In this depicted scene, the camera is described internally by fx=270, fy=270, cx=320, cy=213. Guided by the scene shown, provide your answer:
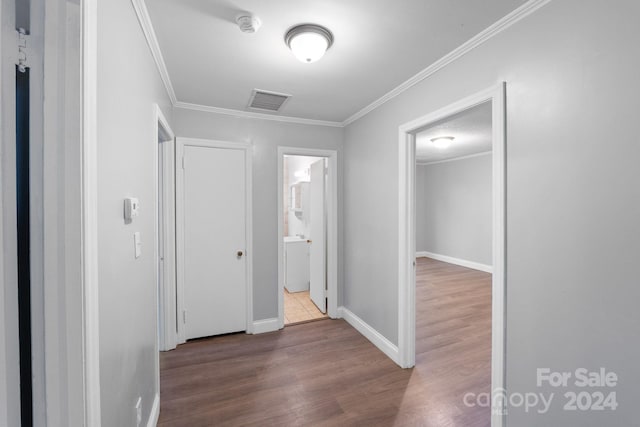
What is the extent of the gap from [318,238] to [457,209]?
174 inches

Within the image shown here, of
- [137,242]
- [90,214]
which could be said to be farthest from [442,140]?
[90,214]

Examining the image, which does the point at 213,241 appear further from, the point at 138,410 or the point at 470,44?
the point at 470,44

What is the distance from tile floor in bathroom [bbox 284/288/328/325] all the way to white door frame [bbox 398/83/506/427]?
1362mm

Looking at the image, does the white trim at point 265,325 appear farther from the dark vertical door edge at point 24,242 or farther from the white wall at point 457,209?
the white wall at point 457,209

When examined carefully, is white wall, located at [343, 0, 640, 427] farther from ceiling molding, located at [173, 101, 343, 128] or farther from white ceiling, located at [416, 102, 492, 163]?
ceiling molding, located at [173, 101, 343, 128]

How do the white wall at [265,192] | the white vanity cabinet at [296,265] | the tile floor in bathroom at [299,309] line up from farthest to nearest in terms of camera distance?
the white vanity cabinet at [296,265]
the tile floor in bathroom at [299,309]
the white wall at [265,192]

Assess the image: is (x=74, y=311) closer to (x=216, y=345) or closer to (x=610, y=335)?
(x=610, y=335)

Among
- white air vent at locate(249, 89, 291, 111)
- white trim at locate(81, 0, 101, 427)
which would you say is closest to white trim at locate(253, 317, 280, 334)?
white trim at locate(81, 0, 101, 427)

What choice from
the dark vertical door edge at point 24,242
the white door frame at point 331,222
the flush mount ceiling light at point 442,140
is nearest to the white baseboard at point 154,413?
the dark vertical door edge at point 24,242

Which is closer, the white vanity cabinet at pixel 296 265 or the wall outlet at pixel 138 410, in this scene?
the wall outlet at pixel 138 410

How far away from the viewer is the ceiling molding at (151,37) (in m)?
1.40

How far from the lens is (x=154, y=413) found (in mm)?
1759

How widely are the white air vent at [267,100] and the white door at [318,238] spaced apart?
0.98 m

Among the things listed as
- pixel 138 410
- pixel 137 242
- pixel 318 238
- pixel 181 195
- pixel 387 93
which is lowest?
pixel 138 410
